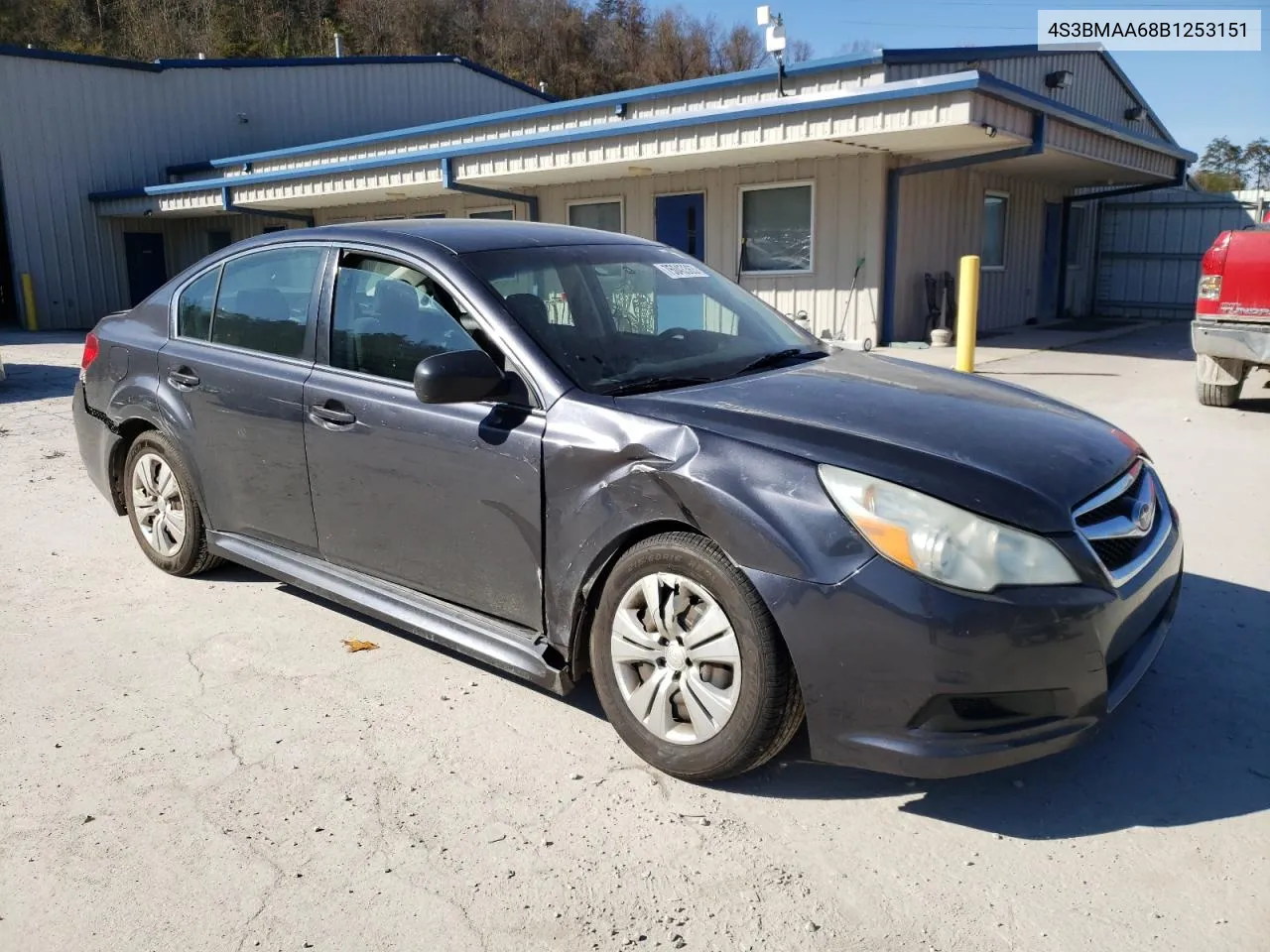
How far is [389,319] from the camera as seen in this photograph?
3666 millimetres

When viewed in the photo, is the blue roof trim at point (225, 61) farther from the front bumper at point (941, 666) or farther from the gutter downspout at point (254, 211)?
the front bumper at point (941, 666)

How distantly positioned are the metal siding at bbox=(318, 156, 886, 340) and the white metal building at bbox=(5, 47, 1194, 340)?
3 centimetres

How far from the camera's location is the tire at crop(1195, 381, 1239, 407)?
8.68 metres

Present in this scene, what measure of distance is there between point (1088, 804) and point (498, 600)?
188cm

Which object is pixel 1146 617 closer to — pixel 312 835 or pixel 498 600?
pixel 498 600

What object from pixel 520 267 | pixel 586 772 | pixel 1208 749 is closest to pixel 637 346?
pixel 520 267

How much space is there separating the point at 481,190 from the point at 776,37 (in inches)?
245

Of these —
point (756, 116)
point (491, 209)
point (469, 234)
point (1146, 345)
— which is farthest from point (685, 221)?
point (469, 234)

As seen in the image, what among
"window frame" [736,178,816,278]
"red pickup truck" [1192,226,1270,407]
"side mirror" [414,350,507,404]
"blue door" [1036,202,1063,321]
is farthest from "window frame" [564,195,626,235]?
"side mirror" [414,350,507,404]

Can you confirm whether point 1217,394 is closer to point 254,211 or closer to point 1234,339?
point 1234,339

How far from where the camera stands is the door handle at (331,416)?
364 centimetres

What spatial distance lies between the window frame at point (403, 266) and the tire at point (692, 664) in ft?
2.31

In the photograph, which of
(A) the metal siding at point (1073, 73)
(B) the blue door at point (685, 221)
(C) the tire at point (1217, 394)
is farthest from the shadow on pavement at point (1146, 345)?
(B) the blue door at point (685, 221)

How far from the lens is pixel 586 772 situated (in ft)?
9.87
